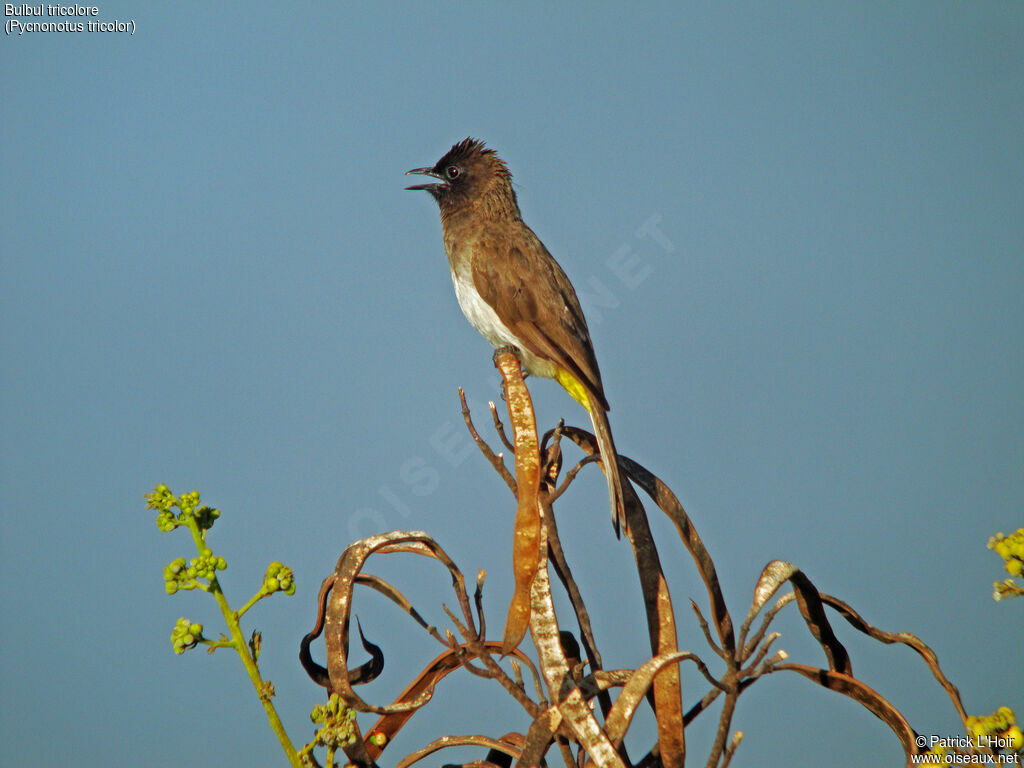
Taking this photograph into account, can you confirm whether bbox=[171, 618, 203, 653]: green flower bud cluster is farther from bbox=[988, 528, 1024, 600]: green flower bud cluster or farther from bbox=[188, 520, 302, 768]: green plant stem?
bbox=[988, 528, 1024, 600]: green flower bud cluster

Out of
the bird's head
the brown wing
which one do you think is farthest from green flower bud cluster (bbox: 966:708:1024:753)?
the bird's head

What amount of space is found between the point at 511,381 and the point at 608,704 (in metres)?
0.72

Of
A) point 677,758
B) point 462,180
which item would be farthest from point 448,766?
point 462,180

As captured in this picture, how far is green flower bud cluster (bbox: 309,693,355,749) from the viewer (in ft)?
4.77

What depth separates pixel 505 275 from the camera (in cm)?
402

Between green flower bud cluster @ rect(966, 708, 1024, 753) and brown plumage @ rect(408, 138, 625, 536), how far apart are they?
190 centimetres

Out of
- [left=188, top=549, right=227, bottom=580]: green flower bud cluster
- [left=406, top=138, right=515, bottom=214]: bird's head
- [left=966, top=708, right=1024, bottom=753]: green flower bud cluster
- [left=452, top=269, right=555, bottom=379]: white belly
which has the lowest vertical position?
[left=966, top=708, right=1024, bottom=753]: green flower bud cluster

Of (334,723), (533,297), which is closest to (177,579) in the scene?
(334,723)

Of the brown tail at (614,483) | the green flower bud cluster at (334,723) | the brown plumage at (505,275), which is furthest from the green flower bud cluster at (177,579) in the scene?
the brown plumage at (505,275)

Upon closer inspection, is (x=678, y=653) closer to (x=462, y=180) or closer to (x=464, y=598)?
(x=464, y=598)

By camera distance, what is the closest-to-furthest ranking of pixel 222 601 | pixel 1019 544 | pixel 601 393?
pixel 1019 544 → pixel 222 601 → pixel 601 393

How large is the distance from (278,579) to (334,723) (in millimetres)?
251

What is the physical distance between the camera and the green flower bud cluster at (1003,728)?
4.20 ft

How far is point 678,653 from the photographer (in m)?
1.49
